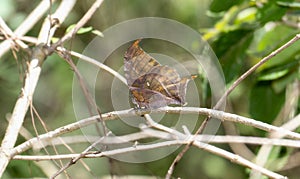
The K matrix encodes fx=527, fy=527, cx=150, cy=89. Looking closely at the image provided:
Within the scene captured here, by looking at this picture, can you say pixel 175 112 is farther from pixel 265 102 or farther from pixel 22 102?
pixel 265 102

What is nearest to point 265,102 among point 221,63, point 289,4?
point 221,63

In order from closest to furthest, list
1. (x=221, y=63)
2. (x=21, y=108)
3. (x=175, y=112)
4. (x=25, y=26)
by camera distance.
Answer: (x=175, y=112)
(x=21, y=108)
(x=25, y=26)
(x=221, y=63)

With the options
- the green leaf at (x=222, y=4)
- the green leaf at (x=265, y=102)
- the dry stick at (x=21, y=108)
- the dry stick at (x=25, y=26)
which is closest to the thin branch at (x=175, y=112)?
the dry stick at (x=21, y=108)

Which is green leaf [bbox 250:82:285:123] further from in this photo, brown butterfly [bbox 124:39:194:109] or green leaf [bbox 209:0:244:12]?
brown butterfly [bbox 124:39:194:109]

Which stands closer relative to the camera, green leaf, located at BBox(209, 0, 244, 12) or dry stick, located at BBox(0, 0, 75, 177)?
dry stick, located at BBox(0, 0, 75, 177)

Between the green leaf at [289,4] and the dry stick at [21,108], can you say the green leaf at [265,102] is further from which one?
the dry stick at [21,108]

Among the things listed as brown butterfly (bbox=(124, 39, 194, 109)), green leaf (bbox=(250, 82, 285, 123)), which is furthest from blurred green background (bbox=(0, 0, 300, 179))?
brown butterfly (bbox=(124, 39, 194, 109))
